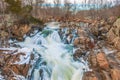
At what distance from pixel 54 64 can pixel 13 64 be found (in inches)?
99.8

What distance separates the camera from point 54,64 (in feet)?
53.1

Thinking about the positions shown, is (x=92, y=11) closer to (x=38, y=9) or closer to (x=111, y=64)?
(x=38, y=9)

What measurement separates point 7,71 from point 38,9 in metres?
24.0

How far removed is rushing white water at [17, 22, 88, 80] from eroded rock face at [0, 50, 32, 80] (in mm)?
506

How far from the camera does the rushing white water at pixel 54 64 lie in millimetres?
14943

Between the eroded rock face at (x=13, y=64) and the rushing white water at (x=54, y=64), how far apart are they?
0.51m

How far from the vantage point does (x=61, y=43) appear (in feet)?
70.1

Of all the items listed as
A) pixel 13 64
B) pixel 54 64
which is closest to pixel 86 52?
pixel 54 64

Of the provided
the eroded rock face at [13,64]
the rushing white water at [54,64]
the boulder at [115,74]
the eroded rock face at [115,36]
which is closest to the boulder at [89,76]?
the rushing white water at [54,64]

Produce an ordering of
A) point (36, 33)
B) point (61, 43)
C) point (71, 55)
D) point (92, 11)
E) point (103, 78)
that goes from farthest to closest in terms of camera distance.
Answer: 1. point (92, 11)
2. point (36, 33)
3. point (61, 43)
4. point (71, 55)
5. point (103, 78)

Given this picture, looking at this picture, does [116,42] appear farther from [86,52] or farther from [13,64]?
[13,64]

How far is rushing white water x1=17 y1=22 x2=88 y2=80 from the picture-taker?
14.9 metres

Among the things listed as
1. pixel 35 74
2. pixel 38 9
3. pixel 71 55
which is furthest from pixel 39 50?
pixel 38 9

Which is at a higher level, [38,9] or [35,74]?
[38,9]
